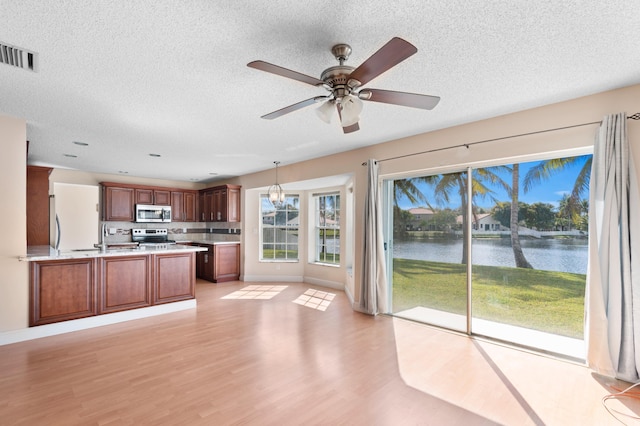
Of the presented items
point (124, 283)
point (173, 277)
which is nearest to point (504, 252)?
point (173, 277)

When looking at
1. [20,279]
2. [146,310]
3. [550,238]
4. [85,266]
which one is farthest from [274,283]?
[550,238]

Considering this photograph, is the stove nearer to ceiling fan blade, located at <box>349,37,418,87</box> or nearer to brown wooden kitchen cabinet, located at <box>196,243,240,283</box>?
brown wooden kitchen cabinet, located at <box>196,243,240,283</box>

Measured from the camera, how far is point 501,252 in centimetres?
372

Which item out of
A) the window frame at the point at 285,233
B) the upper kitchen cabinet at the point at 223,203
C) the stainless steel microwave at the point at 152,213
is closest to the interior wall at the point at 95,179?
the stainless steel microwave at the point at 152,213

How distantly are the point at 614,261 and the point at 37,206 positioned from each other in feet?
25.4

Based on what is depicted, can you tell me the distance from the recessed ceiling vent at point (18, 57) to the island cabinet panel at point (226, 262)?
516 cm

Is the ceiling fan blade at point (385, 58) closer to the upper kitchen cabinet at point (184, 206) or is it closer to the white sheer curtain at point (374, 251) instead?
the white sheer curtain at point (374, 251)

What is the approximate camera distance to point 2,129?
3.45 meters

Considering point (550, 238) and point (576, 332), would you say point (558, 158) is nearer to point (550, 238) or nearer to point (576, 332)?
point (550, 238)

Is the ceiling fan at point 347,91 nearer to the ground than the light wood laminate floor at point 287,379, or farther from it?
farther from it

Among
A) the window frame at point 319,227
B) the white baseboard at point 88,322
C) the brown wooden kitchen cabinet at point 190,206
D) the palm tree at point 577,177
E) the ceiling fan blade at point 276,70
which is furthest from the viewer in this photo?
the brown wooden kitchen cabinet at point 190,206

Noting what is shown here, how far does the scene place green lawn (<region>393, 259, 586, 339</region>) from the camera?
3.31m

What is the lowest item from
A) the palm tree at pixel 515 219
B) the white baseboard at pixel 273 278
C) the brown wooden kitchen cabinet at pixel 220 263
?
the white baseboard at pixel 273 278

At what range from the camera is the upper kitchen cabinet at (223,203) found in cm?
741
